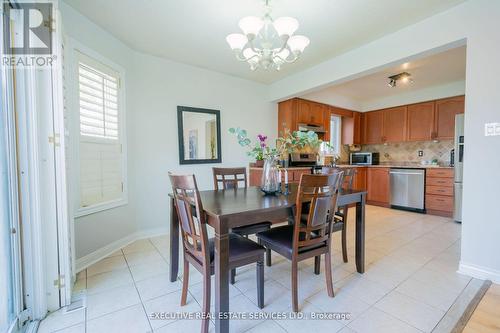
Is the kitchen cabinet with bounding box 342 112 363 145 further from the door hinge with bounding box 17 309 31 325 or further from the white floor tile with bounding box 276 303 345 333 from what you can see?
the door hinge with bounding box 17 309 31 325

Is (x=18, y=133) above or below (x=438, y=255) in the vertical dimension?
above

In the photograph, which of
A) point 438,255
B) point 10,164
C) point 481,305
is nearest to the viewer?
point 10,164

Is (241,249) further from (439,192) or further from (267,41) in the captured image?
(439,192)

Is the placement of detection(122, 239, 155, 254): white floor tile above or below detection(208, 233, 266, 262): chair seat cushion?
below

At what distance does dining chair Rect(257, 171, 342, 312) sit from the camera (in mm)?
1509

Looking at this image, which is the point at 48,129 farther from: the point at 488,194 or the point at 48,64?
the point at 488,194

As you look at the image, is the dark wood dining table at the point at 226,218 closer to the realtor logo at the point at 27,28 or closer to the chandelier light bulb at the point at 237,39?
the chandelier light bulb at the point at 237,39

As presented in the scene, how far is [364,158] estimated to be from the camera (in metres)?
5.45

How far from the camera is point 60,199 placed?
1.59 metres

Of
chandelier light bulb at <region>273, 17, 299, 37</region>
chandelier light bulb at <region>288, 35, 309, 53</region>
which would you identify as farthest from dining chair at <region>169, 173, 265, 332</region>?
chandelier light bulb at <region>288, 35, 309, 53</region>

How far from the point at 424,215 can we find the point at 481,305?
120 inches

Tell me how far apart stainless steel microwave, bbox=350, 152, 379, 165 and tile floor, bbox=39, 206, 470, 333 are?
2.83 metres

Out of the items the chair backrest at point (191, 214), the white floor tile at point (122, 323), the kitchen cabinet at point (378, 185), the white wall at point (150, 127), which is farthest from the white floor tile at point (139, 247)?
the kitchen cabinet at point (378, 185)

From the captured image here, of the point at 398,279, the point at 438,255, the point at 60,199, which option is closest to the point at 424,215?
the point at 438,255
